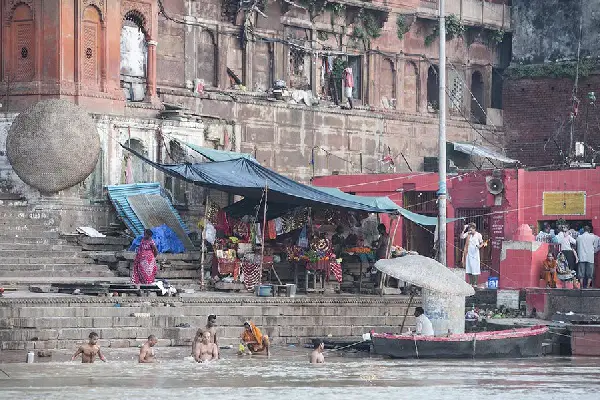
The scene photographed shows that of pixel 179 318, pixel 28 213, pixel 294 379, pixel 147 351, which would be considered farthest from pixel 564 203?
pixel 294 379

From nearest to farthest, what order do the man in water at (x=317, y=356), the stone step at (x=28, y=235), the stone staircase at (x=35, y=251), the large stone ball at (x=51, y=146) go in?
the man in water at (x=317, y=356) → the stone staircase at (x=35, y=251) → the stone step at (x=28, y=235) → the large stone ball at (x=51, y=146)

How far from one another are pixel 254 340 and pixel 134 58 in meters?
12.0

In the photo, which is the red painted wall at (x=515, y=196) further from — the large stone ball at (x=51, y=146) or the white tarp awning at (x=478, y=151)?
the large stone ball at (x=51, y=146)

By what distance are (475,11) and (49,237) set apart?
17598mm

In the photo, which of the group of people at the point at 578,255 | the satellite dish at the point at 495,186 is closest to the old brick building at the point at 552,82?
the satellite dish at the point at 495,186

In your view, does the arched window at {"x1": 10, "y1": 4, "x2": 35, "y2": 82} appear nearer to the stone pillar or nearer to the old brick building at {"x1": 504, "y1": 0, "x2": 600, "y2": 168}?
the stone pillar

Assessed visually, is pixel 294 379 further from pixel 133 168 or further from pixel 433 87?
pixel 433 87

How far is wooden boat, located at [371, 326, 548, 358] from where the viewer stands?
25625mm

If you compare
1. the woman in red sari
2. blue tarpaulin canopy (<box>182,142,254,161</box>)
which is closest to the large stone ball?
blue tarpaulin canopy (<box>182,142,254,161</box>)

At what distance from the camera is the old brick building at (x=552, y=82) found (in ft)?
143

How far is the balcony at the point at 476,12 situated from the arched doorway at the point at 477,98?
1510 mm

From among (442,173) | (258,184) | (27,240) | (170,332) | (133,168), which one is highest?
(133,168)

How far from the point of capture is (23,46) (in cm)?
3288

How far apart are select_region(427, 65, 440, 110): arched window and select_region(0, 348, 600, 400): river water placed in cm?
1927
